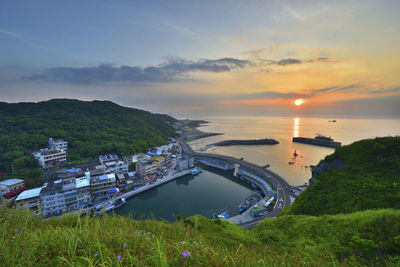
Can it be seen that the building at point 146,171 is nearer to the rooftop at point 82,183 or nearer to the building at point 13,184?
the rooftop at point 82,183

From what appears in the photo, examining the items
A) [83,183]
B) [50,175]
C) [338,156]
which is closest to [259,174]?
[338,156]

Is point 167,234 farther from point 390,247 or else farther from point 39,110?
point 39,110

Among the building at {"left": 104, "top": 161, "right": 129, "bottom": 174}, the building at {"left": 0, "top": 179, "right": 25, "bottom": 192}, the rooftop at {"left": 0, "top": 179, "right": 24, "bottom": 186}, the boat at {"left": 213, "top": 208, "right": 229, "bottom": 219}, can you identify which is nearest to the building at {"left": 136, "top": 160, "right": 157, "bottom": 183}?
the building at {"left": 104, "top": 161, "right": 129, "bottom": 174}

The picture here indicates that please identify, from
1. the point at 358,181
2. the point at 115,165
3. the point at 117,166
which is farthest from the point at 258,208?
the point at 115,165

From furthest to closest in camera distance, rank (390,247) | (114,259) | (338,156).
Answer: (338,156) → (390,247) → (114,259)

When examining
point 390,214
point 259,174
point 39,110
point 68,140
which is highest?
point 39,110

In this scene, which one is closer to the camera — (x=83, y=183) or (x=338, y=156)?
(x=338, y=156)

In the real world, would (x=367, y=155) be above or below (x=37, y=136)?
above
